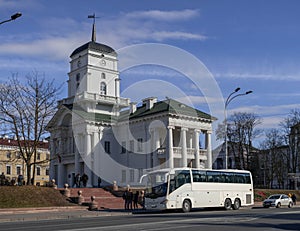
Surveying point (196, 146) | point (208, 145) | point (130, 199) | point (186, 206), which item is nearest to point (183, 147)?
point (196, 146)

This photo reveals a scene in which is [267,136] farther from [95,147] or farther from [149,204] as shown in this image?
[149,204]

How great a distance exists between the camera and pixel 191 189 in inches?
1287

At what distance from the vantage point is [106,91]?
70.8 meters

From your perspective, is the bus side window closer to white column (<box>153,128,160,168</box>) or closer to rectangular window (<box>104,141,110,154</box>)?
white column (<box>153,128,160,168</box>)

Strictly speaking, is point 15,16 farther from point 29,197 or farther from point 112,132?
point 112,132

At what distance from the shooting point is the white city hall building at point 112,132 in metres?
58.4

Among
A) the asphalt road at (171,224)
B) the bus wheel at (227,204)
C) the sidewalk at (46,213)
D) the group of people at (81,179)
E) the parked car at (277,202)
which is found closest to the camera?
the asphalt road at (171,224)

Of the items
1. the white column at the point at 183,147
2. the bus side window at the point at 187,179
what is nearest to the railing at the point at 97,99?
the white column at the point at 183,147

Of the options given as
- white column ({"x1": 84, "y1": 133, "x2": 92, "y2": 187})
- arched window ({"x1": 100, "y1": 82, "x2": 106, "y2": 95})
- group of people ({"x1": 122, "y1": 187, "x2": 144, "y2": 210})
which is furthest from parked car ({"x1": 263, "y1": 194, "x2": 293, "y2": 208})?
arched window ({"x1": 100, "y1": 82, "x2": 106, "y2": 95})

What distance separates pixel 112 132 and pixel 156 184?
33.2 metres

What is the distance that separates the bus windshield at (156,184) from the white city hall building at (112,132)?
23.0m

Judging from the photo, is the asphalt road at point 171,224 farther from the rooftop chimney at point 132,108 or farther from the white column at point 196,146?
the rooftop chimney at point 132,108

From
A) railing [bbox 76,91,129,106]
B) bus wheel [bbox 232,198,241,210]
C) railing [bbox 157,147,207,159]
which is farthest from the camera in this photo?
railing [bbox 76,91,129,106]

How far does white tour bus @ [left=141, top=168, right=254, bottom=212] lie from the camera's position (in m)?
31.5
